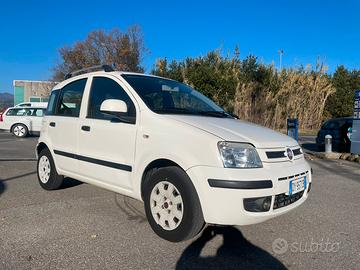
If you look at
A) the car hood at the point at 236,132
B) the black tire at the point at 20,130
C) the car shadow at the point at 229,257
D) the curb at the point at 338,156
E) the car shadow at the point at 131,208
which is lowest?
the black tire at the point at 20,130

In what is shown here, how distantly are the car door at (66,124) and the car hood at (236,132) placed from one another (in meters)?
1.77

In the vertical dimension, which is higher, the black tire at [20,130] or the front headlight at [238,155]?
the front headlight at [238,155]

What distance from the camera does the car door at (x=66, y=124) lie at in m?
5.05

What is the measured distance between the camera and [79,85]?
17.4 ft

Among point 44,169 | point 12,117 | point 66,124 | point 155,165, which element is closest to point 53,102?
point 66,124

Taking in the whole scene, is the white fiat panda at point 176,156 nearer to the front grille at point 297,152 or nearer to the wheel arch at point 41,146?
the front grille at point 297,152

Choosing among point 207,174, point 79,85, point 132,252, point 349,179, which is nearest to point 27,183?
point 79,85

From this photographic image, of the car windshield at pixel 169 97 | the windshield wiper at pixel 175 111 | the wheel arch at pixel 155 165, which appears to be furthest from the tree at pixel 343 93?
the wheel arch at pixel 155 165

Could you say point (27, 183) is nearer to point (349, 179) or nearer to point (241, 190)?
point (241, 190)

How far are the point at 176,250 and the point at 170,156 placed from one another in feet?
3.03

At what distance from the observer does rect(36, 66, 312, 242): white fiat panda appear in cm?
338

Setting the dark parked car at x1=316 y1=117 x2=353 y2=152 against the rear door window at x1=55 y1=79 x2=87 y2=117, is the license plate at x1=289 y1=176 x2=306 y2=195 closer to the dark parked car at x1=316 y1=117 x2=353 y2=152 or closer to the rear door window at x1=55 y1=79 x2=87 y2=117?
the rear door window at x1=55 y1=79 x2=87 y2=117

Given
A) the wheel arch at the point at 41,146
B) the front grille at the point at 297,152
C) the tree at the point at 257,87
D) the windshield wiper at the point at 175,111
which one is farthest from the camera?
the tree at the point at 257,87

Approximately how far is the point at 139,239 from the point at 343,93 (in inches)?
1339
